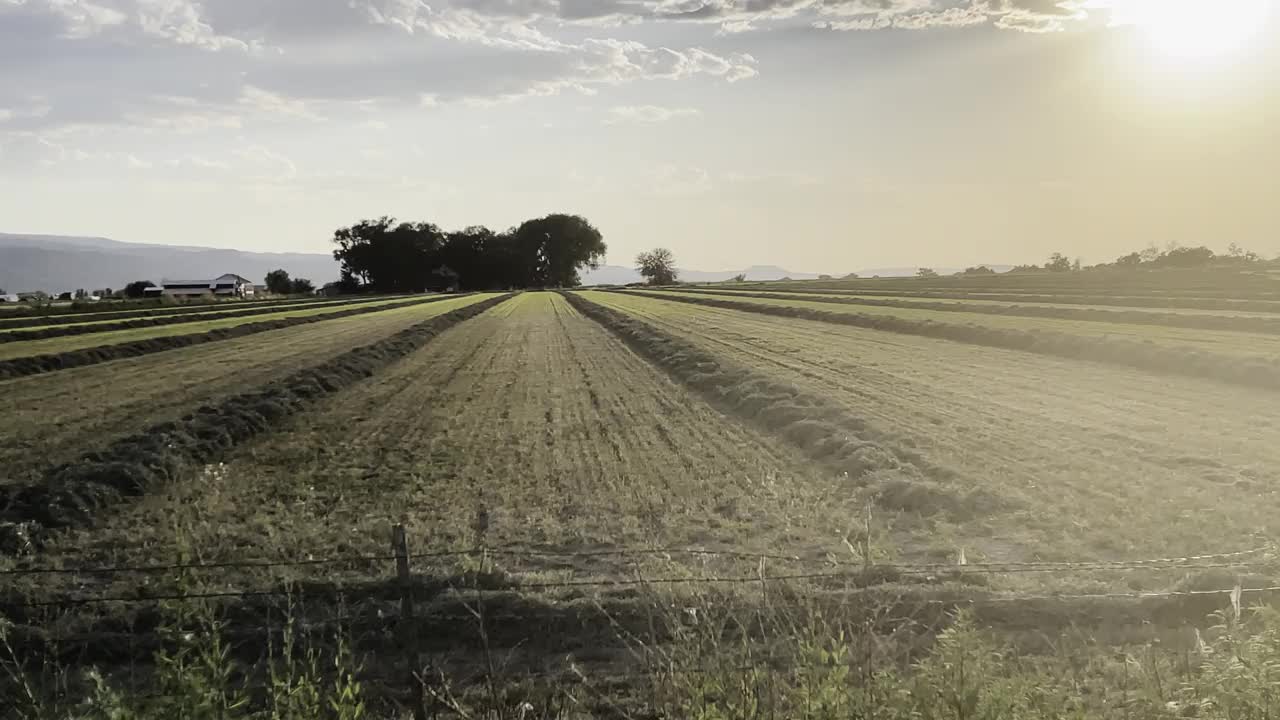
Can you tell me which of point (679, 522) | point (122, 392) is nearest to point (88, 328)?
point (122, 392)

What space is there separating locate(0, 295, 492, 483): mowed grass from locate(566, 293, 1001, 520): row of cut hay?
12.4m

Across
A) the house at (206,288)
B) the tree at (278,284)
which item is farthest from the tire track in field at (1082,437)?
the tree at (278,284)

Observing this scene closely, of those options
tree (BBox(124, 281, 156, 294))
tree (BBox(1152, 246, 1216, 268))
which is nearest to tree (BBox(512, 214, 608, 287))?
tree (BBox(124, 281, 156, 294))

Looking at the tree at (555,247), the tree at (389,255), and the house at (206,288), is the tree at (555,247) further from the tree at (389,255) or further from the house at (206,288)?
the house at (206,288)

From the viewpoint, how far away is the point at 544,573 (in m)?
9.11

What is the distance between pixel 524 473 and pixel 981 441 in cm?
781

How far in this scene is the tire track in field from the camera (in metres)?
10.5

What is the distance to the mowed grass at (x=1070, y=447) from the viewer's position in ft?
33.5

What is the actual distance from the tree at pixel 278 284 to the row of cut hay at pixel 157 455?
138595 millimetres

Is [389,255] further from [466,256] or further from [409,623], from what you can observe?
[409,623]

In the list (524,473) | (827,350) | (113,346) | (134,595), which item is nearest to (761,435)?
(524,473)

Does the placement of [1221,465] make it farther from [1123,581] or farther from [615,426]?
[615,426]

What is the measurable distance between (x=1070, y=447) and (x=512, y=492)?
9114 millimetres

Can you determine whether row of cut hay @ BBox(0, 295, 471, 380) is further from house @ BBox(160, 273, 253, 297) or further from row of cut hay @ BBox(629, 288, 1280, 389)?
house @ BBox(160, 273, 253, 297)
